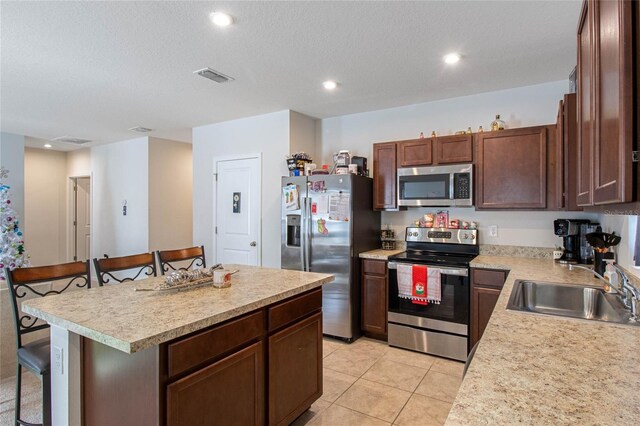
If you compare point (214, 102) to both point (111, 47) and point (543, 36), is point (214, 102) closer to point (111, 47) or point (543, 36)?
point (111, 47)

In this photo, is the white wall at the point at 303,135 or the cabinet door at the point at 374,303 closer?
the cabinet door at the point at 374,303

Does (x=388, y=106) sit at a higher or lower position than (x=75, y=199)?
higher

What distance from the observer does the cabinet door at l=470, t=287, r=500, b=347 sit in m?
2.97

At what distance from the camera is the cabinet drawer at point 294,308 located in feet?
6.23

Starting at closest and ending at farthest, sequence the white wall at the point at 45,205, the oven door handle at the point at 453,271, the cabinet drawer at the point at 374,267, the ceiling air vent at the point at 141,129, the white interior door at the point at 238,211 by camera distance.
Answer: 1. the oven door handle at the point at 453,271
2. the cabinet drawer at the point at 374,267
3. the white interior door at the point at 238,211
4. the ceiling air vent at the point at 141,129
5. the white wall at the point at 45,205

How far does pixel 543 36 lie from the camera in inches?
95.8

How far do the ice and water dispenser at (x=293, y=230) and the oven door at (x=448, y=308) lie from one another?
132 centimetres

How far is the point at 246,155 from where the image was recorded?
455 cm

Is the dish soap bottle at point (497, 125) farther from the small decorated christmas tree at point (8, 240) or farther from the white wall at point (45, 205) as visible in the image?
the white wall at point (45, 205)

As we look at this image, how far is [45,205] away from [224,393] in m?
7.32

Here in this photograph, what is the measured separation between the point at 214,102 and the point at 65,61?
139 centimetres

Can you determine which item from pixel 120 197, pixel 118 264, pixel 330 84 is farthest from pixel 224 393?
pixel 120 197

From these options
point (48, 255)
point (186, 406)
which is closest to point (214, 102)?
point (186, 406)

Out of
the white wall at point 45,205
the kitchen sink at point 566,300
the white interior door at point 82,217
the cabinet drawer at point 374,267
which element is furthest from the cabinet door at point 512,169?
the white wall at point 45,205
